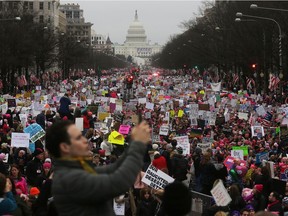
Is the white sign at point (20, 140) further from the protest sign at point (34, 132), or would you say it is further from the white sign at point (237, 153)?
the white sign at point (237, 153)

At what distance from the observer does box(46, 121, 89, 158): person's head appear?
4.36 meters

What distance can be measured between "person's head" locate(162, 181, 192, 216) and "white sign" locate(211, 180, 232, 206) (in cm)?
505

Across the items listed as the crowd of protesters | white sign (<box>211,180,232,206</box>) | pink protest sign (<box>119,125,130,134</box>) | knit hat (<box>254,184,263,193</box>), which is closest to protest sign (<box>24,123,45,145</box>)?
the crowd of protesters

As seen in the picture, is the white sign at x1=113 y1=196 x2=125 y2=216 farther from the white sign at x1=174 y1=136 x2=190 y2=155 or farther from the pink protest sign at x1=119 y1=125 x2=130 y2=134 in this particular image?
the pink protest sign at x1=119 y1=125 x2=130 y2=134

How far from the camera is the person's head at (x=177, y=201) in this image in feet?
15.2

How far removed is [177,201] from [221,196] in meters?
5.35

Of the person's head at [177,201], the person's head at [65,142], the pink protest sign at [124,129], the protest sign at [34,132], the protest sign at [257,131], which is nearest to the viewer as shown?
the person's head at [65,142]

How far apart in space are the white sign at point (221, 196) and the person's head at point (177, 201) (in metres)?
5.05

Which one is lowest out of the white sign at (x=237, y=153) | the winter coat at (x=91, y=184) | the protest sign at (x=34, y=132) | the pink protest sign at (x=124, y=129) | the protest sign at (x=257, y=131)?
the protest sign at (x=257, y=131)

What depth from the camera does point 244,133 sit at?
967 inches

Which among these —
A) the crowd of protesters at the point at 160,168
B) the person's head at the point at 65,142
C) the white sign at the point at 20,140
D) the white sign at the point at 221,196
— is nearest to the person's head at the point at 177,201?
the crowd of protesters at the point at 160,168

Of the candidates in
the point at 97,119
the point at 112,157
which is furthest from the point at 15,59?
the point at 112,157

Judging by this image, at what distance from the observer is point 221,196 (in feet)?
32.6

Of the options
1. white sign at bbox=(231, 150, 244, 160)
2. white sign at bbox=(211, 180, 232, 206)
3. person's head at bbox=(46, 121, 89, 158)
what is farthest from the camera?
white sign at bbox=(231, 150, 244, 160)
